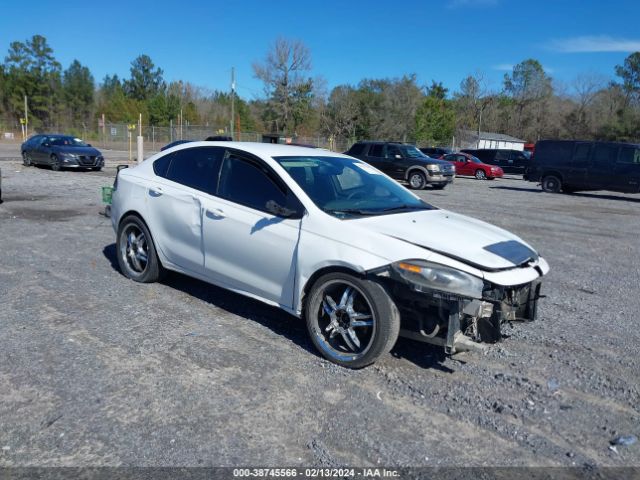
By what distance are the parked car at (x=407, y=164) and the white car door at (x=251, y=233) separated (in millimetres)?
16832

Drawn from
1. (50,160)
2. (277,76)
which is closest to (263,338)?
(50,160)

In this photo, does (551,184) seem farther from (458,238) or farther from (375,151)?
(458,238)

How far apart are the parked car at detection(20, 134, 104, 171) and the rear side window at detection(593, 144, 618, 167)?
19326mm

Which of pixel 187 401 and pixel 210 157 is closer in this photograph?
pixel 187 401

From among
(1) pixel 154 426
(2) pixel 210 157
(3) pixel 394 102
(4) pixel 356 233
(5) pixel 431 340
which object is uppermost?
(3) pixel 394 102

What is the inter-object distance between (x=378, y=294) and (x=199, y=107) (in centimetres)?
9712

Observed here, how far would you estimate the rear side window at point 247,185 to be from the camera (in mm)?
4707

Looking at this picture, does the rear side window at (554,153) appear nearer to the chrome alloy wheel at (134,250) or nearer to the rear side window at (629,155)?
the rear side window at (629,155)

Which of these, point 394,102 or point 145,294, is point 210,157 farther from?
point 394,102

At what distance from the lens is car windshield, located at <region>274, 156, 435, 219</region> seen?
15.0ft

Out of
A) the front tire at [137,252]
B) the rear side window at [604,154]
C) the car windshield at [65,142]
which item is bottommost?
the front tire at [137,252]

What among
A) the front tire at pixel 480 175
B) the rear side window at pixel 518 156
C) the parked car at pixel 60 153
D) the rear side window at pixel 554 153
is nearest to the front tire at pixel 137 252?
the parked car at pixel 60 153

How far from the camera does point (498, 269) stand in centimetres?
387

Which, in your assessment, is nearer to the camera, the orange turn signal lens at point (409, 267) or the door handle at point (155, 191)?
the orange turn signal lens at point (409, 267)
